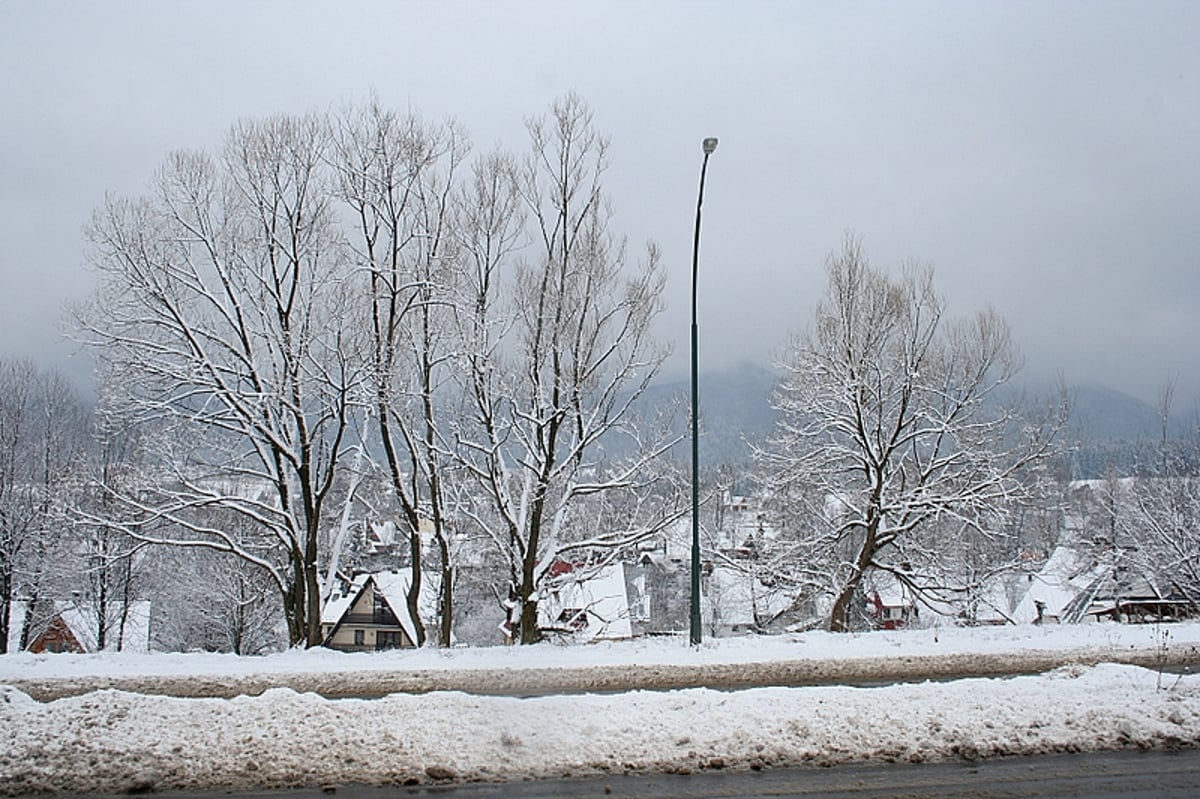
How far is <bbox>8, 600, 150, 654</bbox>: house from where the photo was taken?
1363 inches

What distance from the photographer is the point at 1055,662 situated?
15.5 meters

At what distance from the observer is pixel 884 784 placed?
24.2 ft

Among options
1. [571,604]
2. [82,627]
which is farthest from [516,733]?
[82,627]

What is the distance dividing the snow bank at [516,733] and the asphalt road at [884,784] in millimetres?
196

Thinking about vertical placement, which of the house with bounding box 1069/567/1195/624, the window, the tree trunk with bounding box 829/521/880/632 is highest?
the tree trunk with bounding box 829/521/880/632

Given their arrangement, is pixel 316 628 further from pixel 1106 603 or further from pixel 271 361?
pixel 1106 603

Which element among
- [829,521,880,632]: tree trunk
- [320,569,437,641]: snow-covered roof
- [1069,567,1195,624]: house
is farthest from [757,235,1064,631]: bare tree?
[320,569,437,641]: snow-covered roof

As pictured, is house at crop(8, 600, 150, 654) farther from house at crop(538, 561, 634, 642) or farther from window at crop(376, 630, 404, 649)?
house at crop(538, 561, 634, 642)

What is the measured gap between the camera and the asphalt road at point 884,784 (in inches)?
280

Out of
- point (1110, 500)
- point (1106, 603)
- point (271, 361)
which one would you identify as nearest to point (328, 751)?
point (271, 361)

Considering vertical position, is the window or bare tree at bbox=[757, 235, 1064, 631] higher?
bare tree at bbox=[757, 235, 1064, 631]

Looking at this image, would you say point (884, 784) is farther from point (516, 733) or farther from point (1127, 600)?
point (1127, 600)

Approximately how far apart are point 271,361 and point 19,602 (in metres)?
20.5

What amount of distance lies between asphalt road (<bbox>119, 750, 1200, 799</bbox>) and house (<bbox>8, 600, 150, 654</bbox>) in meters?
33.0
